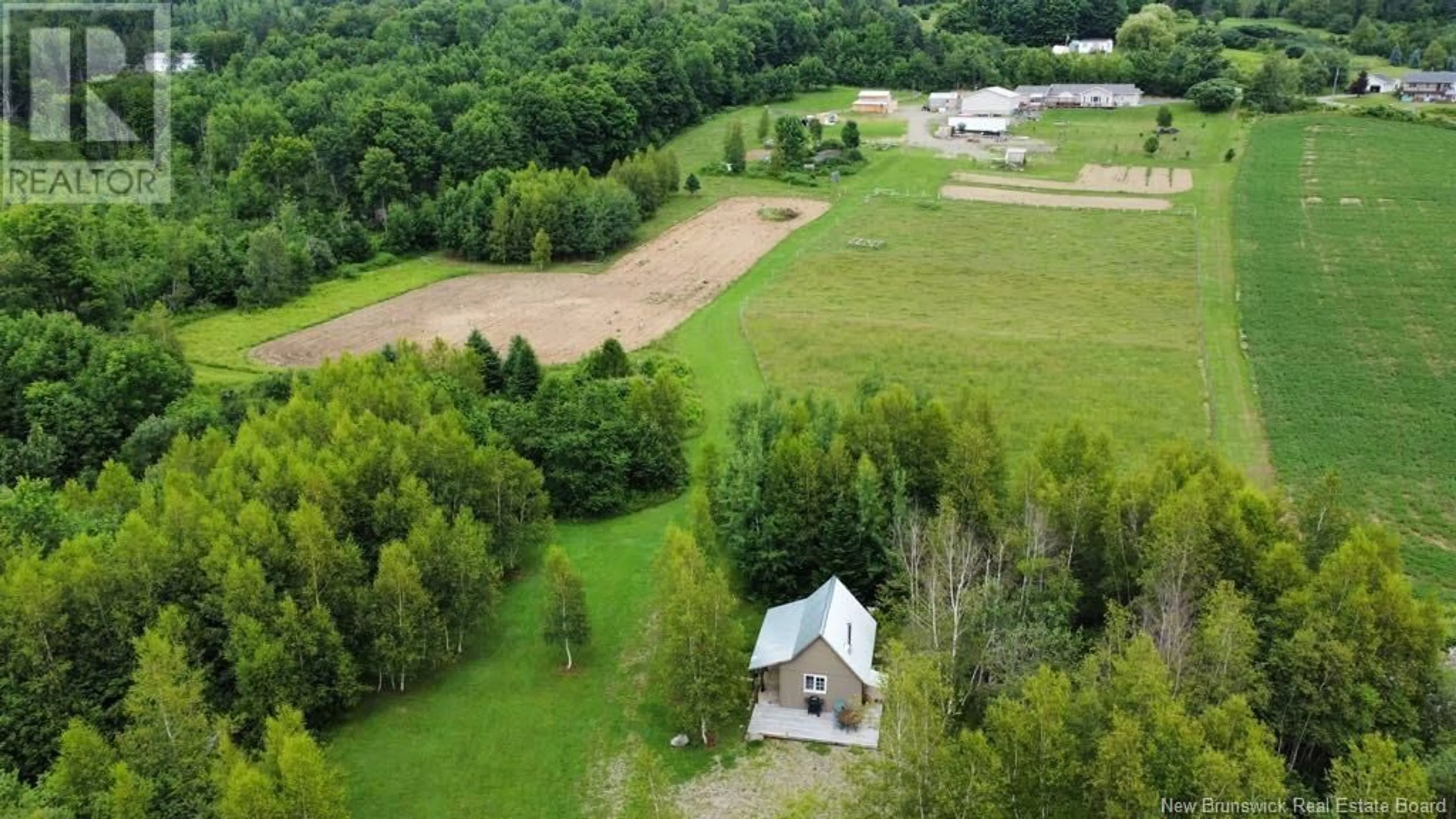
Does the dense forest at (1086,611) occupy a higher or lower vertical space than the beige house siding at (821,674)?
higher

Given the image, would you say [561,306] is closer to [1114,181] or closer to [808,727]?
[808,727]

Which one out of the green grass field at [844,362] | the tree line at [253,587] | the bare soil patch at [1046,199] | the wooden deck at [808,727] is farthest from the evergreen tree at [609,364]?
the bare soil patch at [1046,199]

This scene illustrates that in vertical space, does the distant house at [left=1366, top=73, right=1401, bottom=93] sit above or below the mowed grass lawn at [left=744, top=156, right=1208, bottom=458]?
above

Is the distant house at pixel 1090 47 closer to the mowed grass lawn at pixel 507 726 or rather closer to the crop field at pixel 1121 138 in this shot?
the crop field at pixel 1121 138

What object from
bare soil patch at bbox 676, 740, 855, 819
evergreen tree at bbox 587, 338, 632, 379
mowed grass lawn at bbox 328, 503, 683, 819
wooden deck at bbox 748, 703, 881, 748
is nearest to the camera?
bare soil patch at bbox 676, 740, 855, 819

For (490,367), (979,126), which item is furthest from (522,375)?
(979,126)

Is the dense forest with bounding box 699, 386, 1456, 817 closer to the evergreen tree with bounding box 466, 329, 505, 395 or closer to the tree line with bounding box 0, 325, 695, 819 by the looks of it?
the tree line with bounding box 0, 325, 695, 819

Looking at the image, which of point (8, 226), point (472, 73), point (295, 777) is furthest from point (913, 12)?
point (295, 777)

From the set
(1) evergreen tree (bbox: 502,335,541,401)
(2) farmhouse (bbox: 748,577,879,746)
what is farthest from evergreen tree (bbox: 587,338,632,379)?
(2) farmhouse (bbox: 748,577,879,746)
